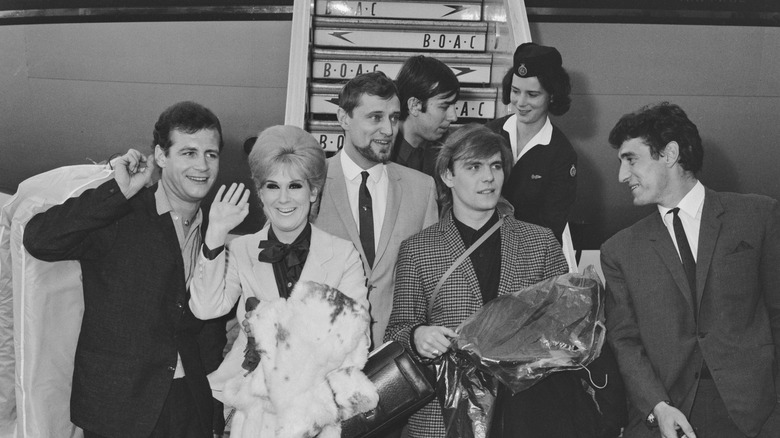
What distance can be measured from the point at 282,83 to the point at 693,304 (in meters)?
5.09

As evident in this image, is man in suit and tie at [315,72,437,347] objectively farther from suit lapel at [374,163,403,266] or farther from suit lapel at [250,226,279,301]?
suit lapel at [250,226,279,301]

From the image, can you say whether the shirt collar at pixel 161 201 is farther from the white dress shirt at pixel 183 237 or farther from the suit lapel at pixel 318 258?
the suit lapel at pixel 318 258

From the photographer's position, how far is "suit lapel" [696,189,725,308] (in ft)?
9.98

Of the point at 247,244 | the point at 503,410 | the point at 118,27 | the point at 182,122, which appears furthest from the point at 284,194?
the point at 118,27

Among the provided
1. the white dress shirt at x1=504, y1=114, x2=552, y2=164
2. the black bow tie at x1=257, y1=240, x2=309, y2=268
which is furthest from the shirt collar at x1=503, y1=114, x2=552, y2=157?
the black bow tie at x1=257, y1=240, x2=309, y2=268

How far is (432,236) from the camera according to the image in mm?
3166

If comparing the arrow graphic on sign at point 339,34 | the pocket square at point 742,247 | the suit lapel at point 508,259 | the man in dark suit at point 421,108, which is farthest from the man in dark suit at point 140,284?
the arrow graphic on sign at point 339,34

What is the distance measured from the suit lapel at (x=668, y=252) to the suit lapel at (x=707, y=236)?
45 millimetres

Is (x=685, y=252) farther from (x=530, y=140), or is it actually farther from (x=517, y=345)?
(x=530, y=140)

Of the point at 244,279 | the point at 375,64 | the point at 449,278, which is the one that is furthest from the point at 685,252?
the point at 375,64

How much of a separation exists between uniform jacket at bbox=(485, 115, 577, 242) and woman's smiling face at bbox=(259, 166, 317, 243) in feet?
4.82

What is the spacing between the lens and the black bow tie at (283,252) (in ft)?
9.49

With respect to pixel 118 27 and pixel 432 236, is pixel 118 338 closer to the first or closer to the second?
pixel 432 236

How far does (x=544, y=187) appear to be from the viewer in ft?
13.8
